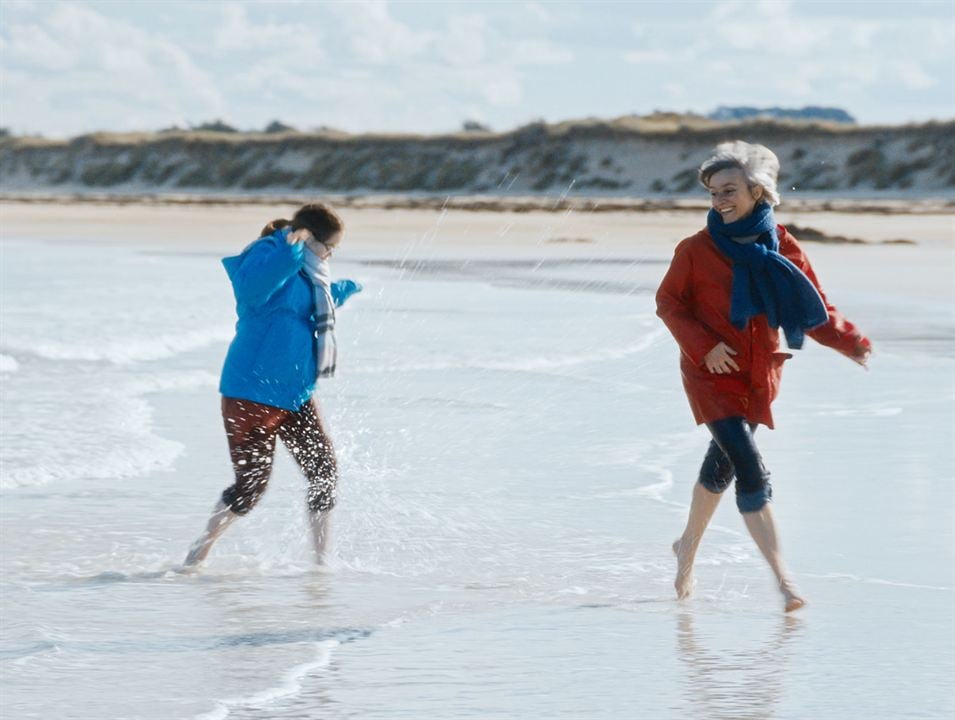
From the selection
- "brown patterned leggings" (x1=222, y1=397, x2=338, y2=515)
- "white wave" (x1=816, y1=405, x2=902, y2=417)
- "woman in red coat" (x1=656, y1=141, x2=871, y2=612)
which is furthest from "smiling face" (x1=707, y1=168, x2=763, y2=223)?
"white wave" (x1=816, y1=405, x2=902, y2=417)

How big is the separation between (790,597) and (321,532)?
185cm

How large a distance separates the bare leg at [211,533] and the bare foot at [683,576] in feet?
5.38

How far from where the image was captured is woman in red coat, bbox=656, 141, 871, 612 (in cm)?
591

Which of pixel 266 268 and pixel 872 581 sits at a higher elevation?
pixel 266 268

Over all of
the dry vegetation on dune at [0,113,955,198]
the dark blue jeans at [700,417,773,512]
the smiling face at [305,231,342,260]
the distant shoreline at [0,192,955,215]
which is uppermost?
the dry vegetation on dune at [0,113,955,198]

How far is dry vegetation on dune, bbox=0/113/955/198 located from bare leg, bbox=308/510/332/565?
168 feet

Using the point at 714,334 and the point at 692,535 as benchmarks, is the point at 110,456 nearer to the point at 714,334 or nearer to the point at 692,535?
the point at 692,535

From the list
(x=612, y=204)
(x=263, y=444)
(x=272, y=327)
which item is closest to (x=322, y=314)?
(x=272, y=327)

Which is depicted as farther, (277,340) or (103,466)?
(103,466)

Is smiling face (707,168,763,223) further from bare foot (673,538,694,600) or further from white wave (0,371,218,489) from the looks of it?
white wave (0,371,218,489)

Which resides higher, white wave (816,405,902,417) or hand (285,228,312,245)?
white wave (816,405,902,417)

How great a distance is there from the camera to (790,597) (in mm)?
6082

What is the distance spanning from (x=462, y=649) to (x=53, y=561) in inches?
80.8

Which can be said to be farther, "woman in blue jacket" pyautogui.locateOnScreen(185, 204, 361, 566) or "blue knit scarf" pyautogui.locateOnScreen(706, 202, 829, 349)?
"woman in blue jacket" pyautogui.locateOnScreen(185, 204, 361, 566)
